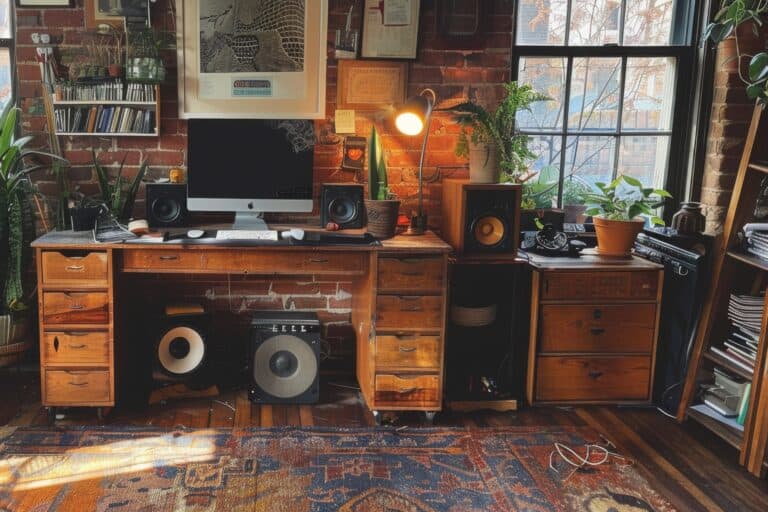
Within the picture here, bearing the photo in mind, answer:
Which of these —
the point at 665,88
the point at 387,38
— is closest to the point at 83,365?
the point at 387,38

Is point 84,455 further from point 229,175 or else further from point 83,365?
point 229,175

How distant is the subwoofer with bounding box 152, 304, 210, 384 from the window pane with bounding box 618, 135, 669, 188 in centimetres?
225

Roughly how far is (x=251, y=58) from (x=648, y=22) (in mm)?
1982

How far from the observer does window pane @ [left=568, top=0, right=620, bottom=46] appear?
11.9 feet

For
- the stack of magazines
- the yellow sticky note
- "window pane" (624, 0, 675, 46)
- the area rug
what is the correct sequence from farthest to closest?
"window pane" (624, 0, 675, 46) → the yellow sticky note → the stack of magazines → the area rug

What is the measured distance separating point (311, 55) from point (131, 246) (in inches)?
49.4

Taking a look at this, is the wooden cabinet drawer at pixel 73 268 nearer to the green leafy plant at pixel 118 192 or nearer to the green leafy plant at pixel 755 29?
the green leafy plant at pixel 118 192

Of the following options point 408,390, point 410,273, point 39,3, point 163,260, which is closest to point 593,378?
point 408,390

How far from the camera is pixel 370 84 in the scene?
3.52 metres

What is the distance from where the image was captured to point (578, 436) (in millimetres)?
3047

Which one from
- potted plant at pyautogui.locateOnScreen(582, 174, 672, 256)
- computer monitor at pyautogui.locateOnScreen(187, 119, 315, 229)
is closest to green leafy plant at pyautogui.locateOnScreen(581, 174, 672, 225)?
potted plant at pyautogui.locateOnScreen(582, 174, 672, 256)

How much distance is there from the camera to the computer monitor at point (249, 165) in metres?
3.37

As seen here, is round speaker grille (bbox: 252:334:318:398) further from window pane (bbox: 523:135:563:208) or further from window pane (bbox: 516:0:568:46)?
window pane (bbox: 516:0:568:46)

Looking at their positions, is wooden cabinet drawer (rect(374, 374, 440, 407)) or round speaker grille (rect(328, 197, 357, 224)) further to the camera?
round speaker grille (rect(328, 197, 357, 224))
